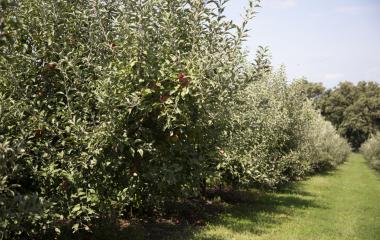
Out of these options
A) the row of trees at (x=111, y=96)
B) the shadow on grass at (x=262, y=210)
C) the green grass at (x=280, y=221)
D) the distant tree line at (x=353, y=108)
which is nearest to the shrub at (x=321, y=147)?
the green grass at (x=280, y=221)

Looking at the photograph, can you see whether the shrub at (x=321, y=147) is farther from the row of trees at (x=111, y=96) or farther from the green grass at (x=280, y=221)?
the row of trees at (x=111, y=96)

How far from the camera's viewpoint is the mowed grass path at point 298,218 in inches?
471

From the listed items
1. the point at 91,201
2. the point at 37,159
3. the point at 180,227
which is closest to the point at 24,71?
the point at 37,159

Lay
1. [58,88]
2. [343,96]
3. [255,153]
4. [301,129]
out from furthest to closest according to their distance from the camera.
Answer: [343,96]
[301,129]
[255,153]
[58,88]

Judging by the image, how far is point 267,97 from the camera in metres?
19.0

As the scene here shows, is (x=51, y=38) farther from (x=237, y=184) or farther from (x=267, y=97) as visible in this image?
(x=267, y=97)

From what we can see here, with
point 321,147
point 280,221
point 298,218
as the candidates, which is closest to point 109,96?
point 280,221

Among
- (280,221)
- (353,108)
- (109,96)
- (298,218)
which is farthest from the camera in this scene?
(353,108)

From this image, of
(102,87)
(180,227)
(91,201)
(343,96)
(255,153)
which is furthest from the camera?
(343,96)

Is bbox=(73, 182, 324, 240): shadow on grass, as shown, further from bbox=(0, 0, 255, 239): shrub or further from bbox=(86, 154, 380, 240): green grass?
bbox=(0, 0, 255, 239): shrub

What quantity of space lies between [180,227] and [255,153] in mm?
5514

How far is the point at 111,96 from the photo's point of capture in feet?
20.6

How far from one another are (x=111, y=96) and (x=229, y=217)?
922 centimetres

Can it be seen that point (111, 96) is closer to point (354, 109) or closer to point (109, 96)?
point (109, 96)
